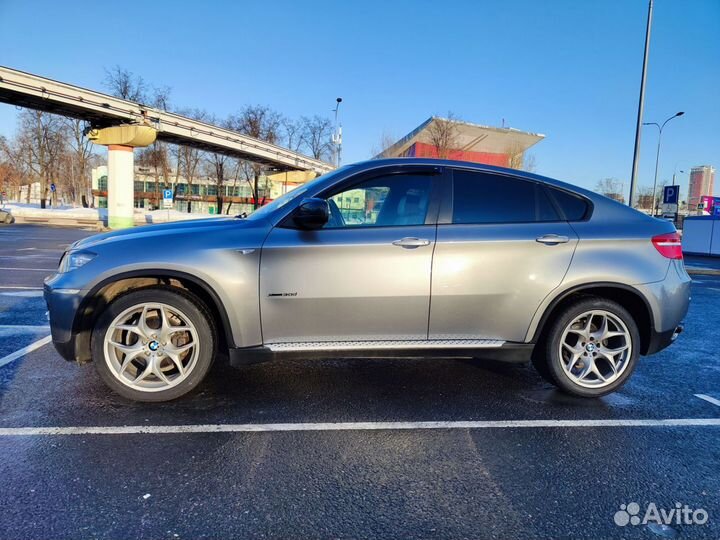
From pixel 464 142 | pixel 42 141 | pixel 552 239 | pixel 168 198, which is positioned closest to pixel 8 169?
pixel 42 141

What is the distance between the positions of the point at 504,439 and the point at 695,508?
3.18 feet

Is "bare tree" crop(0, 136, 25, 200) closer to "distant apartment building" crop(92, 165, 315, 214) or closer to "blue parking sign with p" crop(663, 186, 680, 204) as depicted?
"distant apartment building" crop(92, 165, 315, 214)

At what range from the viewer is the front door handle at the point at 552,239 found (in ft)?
10.9

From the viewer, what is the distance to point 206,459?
98.0 inches

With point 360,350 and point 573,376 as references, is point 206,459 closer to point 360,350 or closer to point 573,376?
point 360,350

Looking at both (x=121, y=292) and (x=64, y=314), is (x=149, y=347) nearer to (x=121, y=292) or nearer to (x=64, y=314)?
(x=121, y=292)

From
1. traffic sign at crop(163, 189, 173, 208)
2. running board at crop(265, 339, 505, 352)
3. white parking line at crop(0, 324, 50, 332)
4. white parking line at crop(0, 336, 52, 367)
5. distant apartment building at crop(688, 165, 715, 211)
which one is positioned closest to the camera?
running board at crop(265, 339, 505, 352)

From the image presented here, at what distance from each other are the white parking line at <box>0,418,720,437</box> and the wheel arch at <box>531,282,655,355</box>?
61 cm

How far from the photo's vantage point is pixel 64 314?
3.07m

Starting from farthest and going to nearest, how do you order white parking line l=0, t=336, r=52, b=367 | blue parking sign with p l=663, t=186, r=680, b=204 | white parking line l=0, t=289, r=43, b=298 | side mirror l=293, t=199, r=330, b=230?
blue parking sign with p l=663, t=186, r=680, b=204 < white parking line l=0, t=289, r=43, b=298 < white parking line l=0, t=336, r=52, b=367 < side mirror l=293, t=199, r=330, b=230

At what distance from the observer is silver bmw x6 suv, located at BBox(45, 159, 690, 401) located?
3.12 metres

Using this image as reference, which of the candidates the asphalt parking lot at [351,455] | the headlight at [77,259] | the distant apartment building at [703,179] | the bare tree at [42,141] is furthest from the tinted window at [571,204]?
the distant apartment building at [703,179]

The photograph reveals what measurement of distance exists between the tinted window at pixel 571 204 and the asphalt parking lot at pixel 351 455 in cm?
143

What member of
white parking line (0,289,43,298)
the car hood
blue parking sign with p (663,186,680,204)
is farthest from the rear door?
blue parking sign with p (663,186,680,204)
